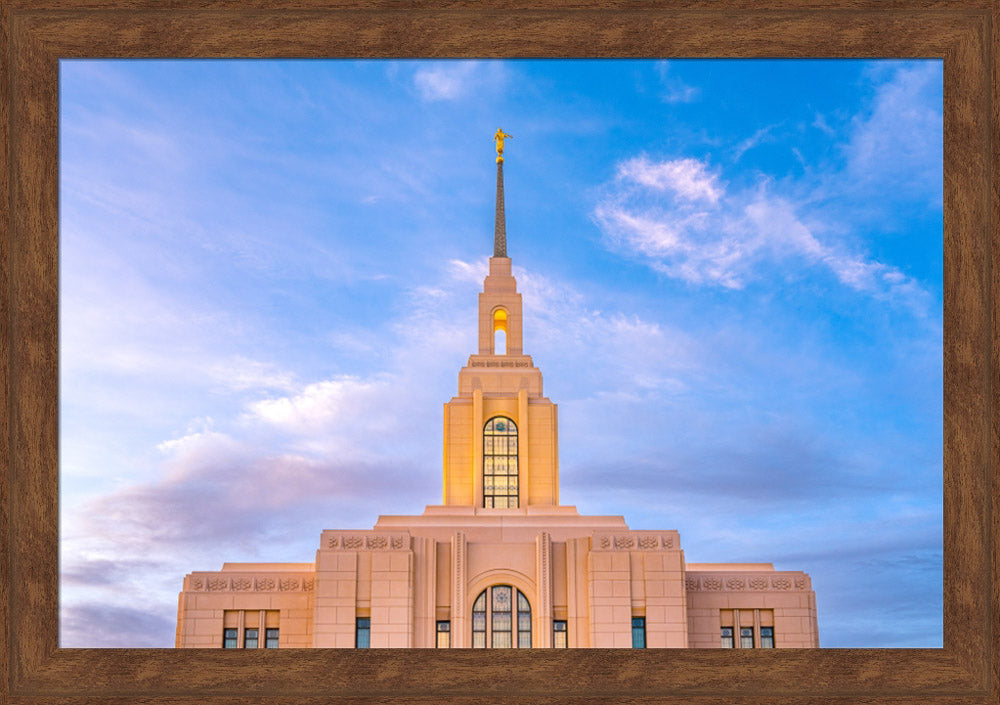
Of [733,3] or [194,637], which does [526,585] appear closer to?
[194,637]

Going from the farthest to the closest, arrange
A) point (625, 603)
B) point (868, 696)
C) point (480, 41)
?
point (625, 603) → point (480, 41) → point (868, 696)

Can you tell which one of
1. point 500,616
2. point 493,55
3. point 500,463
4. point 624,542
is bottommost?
point 500,616

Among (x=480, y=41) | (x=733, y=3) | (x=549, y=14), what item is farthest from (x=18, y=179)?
(x=733, y=3)

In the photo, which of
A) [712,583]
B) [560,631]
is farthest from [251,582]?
[712,583]

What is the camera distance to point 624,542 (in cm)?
3788

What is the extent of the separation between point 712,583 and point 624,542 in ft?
12.5

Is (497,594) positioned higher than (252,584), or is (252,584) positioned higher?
(252,584)

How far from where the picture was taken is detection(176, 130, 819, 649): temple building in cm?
3716

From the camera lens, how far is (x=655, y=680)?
7.87 meters

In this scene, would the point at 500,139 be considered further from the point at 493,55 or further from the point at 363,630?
the point at 493,55

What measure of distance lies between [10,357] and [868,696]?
20.8 feet

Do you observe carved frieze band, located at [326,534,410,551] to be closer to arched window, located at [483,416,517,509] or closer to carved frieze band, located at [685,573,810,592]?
arched window, located at [483,416,517,509]

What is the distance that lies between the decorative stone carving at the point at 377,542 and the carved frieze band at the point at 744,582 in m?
10.3

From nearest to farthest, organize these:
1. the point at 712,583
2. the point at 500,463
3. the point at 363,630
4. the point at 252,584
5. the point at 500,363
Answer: the point at 363,630 < the point at 252,584 < the point at 712,583 < the point at 500,463 < the point at 500,363
